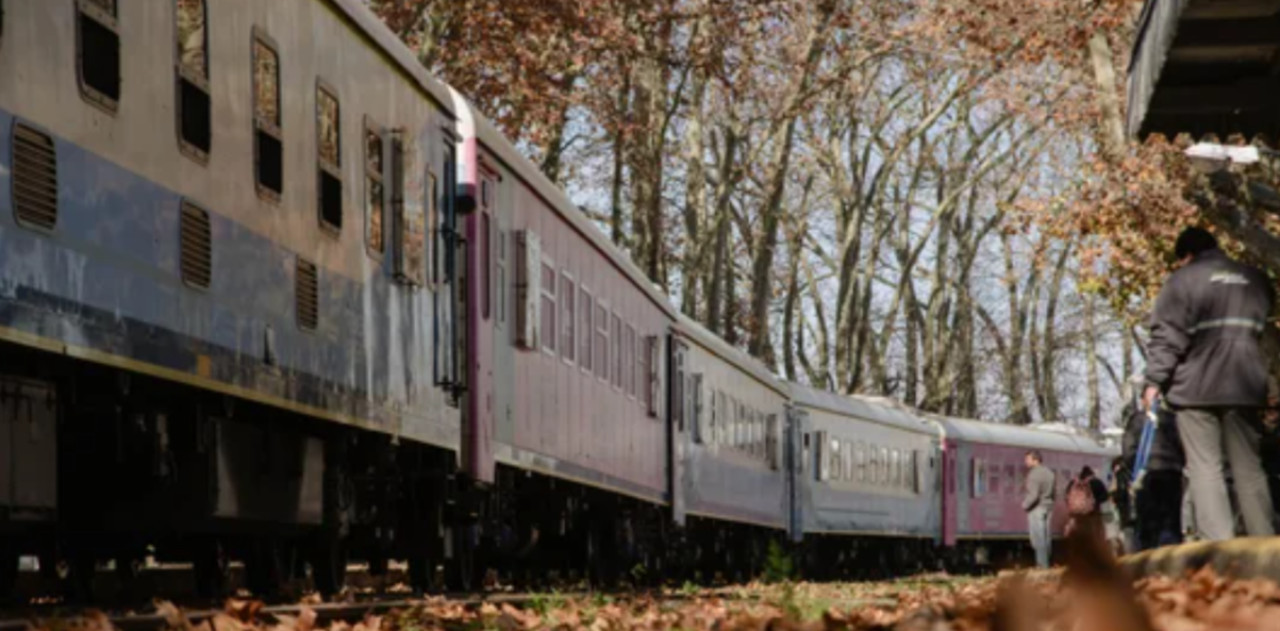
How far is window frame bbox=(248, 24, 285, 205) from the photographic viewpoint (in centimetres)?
1014

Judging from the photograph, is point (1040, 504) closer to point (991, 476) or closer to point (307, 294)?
point (307, 294)

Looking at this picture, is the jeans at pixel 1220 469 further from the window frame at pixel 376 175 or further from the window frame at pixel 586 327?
the window frame at pixel 586 327

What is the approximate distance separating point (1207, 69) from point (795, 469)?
27.2 meters

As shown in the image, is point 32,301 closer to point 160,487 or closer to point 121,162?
point 121,162

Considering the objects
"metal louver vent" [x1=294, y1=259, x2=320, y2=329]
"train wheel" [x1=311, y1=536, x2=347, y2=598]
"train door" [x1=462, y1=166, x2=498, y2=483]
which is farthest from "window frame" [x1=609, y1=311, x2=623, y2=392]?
"metal louver vent" [x1=294, y1=259, x2=320, y2=329]

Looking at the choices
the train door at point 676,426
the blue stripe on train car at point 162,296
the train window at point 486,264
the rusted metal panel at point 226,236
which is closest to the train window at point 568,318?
the train window at point 486,264

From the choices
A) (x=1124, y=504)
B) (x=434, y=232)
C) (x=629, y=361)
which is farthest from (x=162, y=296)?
(x=629, y=361)

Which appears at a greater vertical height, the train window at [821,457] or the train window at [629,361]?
the train window at [629,361]

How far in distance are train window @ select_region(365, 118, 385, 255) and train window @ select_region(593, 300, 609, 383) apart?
25.5 ft

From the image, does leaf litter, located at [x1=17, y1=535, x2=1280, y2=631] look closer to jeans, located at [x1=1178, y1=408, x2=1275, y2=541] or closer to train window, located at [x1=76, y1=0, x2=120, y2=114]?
jeans, located at [x1=1178, y1=408, x2=1275, y2=541]

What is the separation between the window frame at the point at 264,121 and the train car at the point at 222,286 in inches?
0.8

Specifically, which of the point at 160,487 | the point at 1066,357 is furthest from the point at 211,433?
the point at 1066,357

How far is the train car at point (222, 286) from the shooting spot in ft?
25.3

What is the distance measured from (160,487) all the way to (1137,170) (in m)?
19.9
